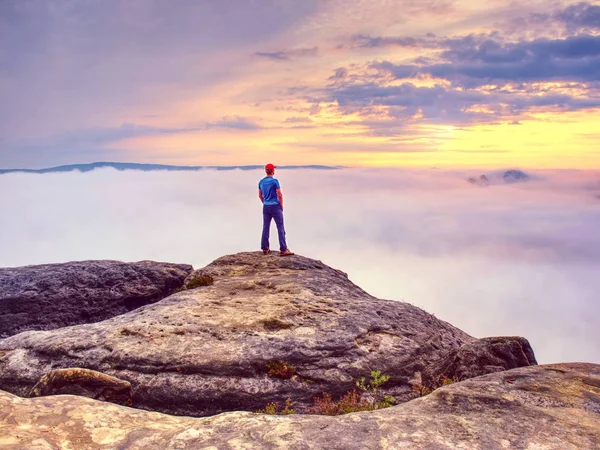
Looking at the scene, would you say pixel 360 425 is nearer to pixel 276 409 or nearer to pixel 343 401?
pixel 343 401

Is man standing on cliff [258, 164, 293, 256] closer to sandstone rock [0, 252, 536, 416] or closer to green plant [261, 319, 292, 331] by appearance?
sandstone rock [0, 252, 536, 416]

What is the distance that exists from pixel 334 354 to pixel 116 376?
674 cm

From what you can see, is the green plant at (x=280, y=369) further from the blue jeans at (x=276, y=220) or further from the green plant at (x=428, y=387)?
the blue jeans at (x=276, y=220)

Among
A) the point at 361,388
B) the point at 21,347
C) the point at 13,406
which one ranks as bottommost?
the point at 361,388

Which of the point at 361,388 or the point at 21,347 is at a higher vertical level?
the point at 21,347

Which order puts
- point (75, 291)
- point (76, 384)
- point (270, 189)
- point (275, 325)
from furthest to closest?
point (270, 189)
point (75, 291)
point (275, 325)
point (76, 384)

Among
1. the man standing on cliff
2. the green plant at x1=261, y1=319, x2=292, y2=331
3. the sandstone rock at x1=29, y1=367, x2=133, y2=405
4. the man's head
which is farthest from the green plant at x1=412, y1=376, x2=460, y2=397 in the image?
the man's head

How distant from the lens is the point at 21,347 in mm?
16219

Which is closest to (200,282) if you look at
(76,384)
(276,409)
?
(276,409)

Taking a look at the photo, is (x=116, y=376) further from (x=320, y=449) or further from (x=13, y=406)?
(x=320, y=449)

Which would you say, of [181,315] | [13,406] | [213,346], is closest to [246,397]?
[213,346]

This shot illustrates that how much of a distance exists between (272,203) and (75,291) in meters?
11.2

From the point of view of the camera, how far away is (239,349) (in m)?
14.7

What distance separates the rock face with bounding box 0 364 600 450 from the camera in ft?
25.5
